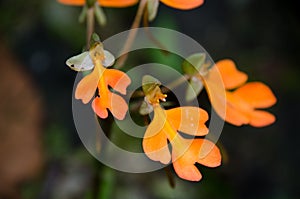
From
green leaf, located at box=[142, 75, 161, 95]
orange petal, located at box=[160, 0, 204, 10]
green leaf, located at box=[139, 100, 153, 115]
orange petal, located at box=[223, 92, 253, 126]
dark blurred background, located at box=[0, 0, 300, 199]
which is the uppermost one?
orange petal, located at box=[160, 0, 204, 10]

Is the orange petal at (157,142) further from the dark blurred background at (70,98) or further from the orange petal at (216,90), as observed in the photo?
the dark blurred background at (70,98)

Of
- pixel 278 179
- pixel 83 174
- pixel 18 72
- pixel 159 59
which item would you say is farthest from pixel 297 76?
pixel 18 72

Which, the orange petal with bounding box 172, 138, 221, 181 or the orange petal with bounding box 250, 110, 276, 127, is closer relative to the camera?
the orange petal with bounding box 172, 138, 221, 181

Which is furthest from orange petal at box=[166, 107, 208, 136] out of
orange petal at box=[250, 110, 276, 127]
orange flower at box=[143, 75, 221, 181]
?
orange petal at box=[250, 110, 276, 127]

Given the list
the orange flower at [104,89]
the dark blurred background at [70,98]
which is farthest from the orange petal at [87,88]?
the dark blurred background at [70,98]

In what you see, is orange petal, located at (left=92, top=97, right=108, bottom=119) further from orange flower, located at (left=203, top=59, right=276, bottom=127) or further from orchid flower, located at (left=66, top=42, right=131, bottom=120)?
orange flower, located at (left=203, top=59, right=276, bottom=127)
